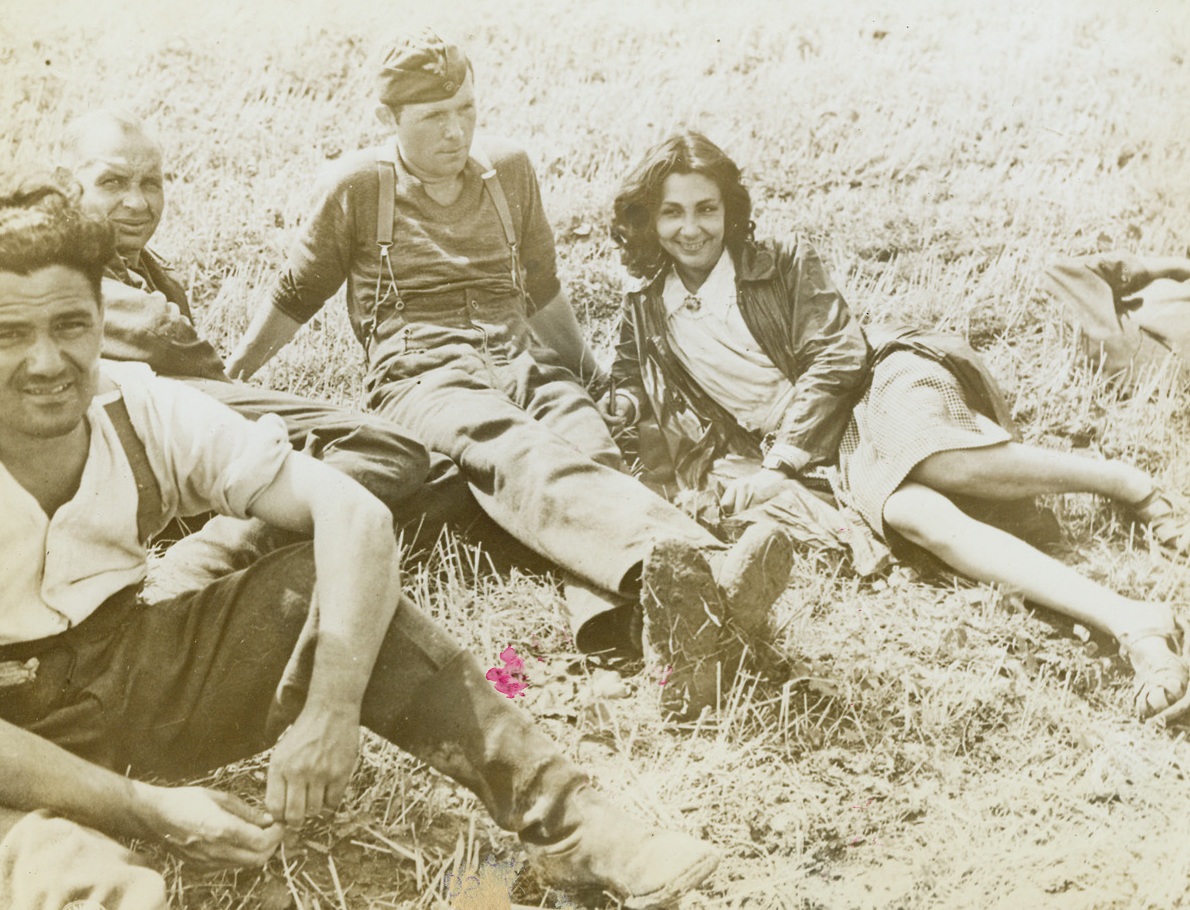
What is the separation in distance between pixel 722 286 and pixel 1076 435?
3.64 feet

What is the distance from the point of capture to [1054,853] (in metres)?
3.02

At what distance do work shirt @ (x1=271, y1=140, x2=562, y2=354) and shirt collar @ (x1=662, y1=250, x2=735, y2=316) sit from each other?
51cm

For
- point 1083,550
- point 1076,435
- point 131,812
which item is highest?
point 1076,435

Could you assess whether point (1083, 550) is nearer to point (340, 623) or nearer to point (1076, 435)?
point (1076, 435)

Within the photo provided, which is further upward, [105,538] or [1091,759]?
[105,538]

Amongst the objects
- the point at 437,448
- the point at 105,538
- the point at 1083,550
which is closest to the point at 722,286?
the point at 437,448

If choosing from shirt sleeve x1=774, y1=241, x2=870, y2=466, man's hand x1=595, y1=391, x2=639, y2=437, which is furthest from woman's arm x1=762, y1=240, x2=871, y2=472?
man's hand x1=595, y1=391, x2=639, y2=437

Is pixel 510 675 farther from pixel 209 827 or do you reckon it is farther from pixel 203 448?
pixel 203 448

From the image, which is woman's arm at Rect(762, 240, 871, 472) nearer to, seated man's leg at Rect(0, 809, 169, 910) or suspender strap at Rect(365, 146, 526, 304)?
suspender strap at Rect(365, 146, 526, 304)

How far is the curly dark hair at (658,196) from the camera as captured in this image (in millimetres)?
3527

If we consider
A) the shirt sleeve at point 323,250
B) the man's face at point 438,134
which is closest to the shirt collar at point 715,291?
the man's face at point 438,134

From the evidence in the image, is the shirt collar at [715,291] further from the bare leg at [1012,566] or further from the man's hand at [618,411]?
the bare leg at [1012,566]

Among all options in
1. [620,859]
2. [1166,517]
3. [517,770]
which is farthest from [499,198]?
[1166,517]

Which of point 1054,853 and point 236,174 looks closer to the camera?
point 1054,853
